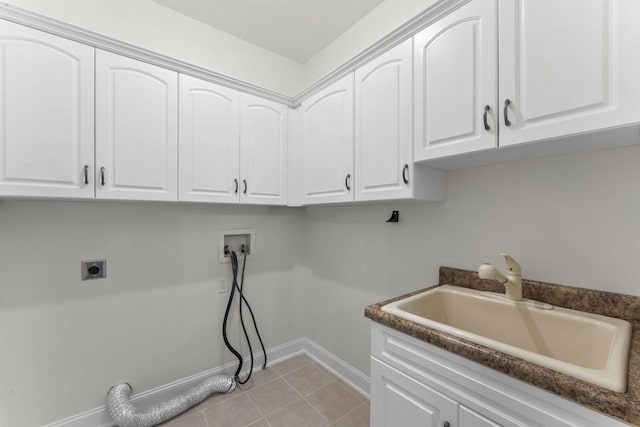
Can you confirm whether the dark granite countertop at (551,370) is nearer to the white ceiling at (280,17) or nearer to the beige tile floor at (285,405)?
the beige tile floor at (285,405)

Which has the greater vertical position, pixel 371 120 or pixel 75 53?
pixel 75 53

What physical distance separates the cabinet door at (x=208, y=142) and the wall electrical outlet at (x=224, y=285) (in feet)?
2.28

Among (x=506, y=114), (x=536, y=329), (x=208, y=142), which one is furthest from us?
(x=208, y=142)

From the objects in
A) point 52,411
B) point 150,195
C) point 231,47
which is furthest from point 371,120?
point 52,411

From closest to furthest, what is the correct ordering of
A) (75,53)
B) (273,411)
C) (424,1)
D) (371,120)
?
(75,53) < (371,120) < (424,1) < (273,411)

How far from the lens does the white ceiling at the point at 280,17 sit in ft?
5.96

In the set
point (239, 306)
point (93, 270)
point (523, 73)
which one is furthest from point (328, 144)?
point (93, 270)

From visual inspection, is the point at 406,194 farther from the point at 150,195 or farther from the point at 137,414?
the point at 137,414

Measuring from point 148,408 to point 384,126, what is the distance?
224cm

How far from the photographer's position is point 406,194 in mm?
1302

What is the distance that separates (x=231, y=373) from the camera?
2078mm

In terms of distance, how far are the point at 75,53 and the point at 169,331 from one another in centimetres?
173

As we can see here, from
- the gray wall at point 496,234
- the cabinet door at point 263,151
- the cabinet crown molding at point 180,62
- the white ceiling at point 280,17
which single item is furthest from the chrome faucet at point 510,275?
the white ceiling at point 280,17

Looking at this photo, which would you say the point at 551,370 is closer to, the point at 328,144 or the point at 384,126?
the point at 384,126
